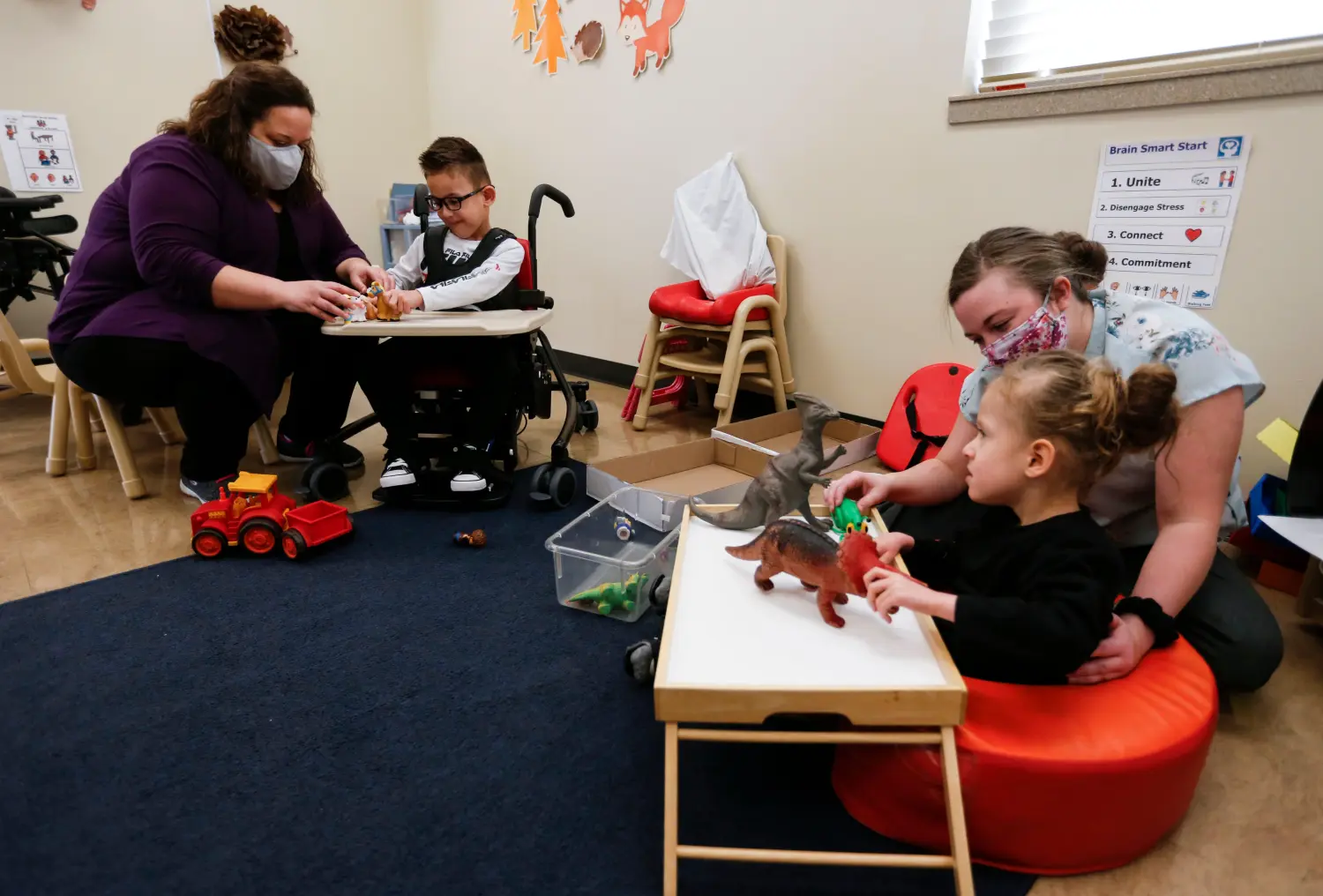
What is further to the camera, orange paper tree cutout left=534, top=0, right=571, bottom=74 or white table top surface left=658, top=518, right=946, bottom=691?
orange paper tree cutout left=534, top=0, right=571, bottom=74

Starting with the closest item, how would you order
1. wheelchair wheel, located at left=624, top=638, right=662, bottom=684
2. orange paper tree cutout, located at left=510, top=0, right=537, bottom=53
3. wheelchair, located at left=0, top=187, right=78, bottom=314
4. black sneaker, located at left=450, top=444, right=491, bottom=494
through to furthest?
wheelchair wheel, located at left=624, top=638, right=662, bottom=684
black sneaker, located at left=450, top=444, right=491, bottom=494
wheelchair, located at left=0, top=187, right=78, bottom=314
orange paper tree cutout, located at left=510, top=0, right=537, bottom=53

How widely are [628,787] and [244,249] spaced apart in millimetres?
1676

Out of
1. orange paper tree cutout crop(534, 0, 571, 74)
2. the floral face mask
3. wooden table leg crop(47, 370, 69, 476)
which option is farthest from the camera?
orange paper tree cutout crop(534, 0, 571, 74)

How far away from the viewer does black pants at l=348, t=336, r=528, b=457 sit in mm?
1924

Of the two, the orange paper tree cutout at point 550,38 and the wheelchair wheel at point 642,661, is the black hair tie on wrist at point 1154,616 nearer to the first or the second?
the wheelchair wheel at point 642,661

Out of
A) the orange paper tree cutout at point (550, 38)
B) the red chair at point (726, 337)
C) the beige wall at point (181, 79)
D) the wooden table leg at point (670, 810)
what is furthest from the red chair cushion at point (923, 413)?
the beige wall at point (181, 79)

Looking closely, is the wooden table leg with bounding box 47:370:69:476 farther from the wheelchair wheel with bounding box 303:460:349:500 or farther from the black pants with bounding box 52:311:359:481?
Answer: the wheelchair wheel with bounding box 303:460:349:500

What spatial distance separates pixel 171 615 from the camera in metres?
1.45

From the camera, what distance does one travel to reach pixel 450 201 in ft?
6.64

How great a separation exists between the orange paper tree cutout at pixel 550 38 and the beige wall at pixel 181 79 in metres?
1.16

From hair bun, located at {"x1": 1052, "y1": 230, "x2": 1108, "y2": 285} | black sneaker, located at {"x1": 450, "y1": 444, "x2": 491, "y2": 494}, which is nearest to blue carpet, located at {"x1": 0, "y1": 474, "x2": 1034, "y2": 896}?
black sneaker, located at {"x1": 450, "y1": 444, "x2": 491, "y2": 494}

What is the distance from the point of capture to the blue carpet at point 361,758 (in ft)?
2.93

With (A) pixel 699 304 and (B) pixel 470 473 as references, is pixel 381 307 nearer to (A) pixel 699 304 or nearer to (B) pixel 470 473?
(B) pixel 470 473

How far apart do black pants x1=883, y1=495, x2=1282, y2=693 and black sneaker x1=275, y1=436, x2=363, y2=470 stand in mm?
2012
